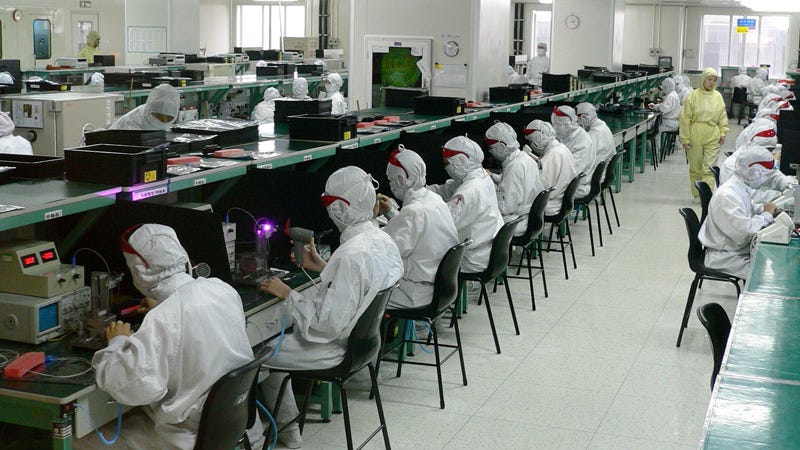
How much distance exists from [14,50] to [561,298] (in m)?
11.0

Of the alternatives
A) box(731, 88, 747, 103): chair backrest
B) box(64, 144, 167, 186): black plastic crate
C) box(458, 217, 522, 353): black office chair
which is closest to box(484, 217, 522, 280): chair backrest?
box(458, 217, 522, 353): black office chair

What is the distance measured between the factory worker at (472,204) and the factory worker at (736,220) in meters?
1.26

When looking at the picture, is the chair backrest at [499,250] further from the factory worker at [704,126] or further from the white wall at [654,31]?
the white wall at [654,31]

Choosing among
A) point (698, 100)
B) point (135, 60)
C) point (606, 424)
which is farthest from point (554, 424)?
point (135, 60)

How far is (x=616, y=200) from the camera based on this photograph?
10633 millimetres

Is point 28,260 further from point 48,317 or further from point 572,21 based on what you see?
point 572,21

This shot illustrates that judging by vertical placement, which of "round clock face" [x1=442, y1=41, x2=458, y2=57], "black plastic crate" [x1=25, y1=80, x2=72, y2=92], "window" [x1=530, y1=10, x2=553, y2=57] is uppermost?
"window" [x1=530, y1=10, x2=553, y2=57]

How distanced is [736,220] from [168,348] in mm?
3692

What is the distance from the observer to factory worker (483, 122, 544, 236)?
6523 mm

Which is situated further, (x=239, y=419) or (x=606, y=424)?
(x=606, y=424)

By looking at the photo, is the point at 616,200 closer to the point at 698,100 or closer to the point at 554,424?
the point at 698,100

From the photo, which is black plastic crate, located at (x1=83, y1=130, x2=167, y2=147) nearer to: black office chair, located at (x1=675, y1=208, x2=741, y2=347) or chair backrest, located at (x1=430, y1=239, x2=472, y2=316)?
chair backrest, located at (x1=430, y1=239, x2=472, y2=316)

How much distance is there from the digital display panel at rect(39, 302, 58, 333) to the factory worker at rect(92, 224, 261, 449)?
1.07 feet

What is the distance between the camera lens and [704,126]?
9945 mm
